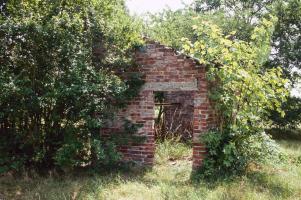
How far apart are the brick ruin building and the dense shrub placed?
→ 0.69 metres

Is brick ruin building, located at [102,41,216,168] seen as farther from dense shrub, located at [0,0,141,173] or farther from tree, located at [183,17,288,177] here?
dense shrub, located at [0,0,141,173]

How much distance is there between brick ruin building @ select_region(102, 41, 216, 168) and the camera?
832 cm

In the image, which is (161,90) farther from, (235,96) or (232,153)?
(232,153)

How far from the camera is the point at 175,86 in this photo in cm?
855

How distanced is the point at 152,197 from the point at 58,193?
1.76 metres

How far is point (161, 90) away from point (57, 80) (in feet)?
8.47

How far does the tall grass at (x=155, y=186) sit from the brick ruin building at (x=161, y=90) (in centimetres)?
71

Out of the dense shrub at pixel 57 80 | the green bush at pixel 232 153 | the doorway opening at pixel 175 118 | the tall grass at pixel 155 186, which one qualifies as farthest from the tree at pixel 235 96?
the doorway opening at pixel 175 118

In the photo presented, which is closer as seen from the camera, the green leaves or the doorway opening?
the green leaves

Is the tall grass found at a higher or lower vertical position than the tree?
lower

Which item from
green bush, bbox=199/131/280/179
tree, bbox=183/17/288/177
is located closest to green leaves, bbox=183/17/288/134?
tree, bbox=183/17/288/177

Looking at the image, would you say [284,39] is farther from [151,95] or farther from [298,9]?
[151,95]

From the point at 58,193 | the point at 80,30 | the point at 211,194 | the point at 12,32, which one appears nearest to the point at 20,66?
the point at 12,32

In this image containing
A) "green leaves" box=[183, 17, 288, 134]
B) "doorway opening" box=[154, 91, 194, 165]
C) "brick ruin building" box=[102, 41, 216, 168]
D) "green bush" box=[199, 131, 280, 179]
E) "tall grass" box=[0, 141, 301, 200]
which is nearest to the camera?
"tall grass" box=[0, 141, 301, 200]
